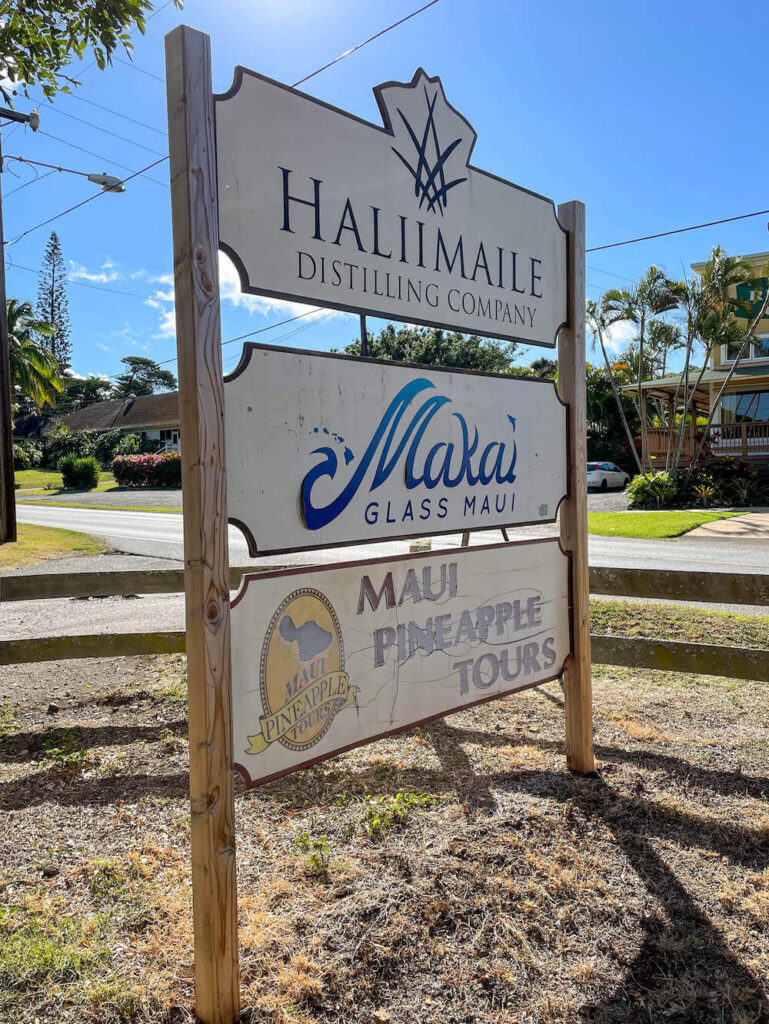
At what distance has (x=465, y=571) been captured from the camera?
3.01 metres

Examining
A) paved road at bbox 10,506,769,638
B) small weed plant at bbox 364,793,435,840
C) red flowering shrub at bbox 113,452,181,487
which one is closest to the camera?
small weed plant at bbox 364,793,435,840

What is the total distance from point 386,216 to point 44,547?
1256 cm

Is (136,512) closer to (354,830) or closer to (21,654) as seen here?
(21,654)

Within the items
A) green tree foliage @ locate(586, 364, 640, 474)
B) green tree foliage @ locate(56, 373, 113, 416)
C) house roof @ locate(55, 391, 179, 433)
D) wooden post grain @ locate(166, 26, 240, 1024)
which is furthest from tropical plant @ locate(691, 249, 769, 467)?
green tree foliage @ locate(56, 373, 113, 416)

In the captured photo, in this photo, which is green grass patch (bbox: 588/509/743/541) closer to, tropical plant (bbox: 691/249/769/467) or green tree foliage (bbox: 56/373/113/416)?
tropical plant (bbox: 691/249/769/467)

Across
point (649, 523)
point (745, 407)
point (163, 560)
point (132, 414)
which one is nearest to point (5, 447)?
point (163, 560)

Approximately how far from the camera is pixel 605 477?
27078 mm

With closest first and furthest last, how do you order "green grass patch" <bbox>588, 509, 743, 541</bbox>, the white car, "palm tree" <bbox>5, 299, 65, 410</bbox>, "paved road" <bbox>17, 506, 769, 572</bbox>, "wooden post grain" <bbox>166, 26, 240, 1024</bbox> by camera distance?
1. "wooden post grain" <bbox>166, 26, 240, 1024</bbox>
2. "paved road" <bbox>17, 506, 769, 572</bbox>
3. "green grass patch" <bbox>588, 509, 743, 541</bbox>
4. the white car
5. "palm tree" <bbox>5, 299, 65, 410</bbox>

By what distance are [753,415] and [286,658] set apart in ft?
90.3

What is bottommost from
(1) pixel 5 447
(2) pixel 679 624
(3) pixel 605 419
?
(2) pixel 679 624

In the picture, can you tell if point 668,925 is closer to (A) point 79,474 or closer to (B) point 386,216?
(B) point 386,216

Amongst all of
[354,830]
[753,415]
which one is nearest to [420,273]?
[354,830]

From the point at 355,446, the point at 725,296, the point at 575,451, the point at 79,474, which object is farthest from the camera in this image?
the point at 79,474

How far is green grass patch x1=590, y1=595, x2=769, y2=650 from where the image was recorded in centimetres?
571
